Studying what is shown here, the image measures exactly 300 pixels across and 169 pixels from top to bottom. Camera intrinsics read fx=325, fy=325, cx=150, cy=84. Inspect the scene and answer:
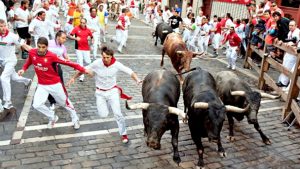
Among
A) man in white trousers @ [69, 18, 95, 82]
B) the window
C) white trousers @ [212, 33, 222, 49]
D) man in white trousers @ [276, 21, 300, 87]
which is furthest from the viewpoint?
the window

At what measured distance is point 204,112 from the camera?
570 cm

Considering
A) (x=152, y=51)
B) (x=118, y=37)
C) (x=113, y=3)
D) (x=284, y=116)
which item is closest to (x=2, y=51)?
(x=284, y=116)

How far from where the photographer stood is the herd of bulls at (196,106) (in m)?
5.58

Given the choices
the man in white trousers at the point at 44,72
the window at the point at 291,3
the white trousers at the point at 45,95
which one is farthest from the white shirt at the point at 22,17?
the window at the point at 291,3

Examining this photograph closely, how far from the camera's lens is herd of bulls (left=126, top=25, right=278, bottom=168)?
5.58 metres

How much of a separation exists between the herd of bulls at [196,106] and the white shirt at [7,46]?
10.9 ft

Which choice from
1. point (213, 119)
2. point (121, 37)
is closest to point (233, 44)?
point (121, 37)

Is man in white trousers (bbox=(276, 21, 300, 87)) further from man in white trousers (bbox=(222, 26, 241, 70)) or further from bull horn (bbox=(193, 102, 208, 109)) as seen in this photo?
bull horn (bbox=(193, 102, 208, 109))

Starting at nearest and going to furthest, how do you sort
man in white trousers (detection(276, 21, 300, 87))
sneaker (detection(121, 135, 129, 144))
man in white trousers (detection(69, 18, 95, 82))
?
sneaker (detection(121, 135, 129, 144))
man in white trousers (detection(276, 21, 300, 87))
man in white trousers (detection(69, 18, 95, 82))

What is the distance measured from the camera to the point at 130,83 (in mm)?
10734

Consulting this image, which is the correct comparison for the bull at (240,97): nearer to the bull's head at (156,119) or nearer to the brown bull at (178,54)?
the bull's head at (156,119)

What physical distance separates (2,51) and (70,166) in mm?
3644

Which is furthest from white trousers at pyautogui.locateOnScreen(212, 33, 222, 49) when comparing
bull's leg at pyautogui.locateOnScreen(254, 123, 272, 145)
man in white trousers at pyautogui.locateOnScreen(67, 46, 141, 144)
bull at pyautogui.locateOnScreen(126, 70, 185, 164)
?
man in white trousers at pyautogui.locateOnScreen(67, 46, 141, 144)

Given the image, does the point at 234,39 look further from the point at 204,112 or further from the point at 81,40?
the point at 204,112
